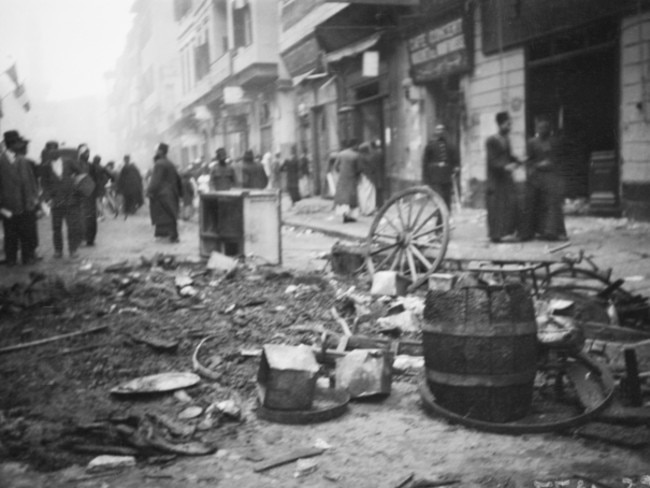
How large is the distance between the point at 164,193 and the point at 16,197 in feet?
10.6

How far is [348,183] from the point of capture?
1581cm

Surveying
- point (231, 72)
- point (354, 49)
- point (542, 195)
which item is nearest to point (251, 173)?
point (354, 49)

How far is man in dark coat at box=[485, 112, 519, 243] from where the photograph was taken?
10500 millimetres

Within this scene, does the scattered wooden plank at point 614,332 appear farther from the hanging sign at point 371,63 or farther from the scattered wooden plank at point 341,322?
the hanging sign at point 371,63

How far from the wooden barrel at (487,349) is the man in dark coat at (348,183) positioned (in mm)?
11811

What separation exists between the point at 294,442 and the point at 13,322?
3.86 meters

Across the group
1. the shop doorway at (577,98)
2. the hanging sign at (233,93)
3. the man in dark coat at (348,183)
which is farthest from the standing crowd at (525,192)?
the hanging sign at (233,93)

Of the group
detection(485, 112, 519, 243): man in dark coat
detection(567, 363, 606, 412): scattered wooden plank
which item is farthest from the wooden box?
detection(485, 112, 519, 243): man in dark coat

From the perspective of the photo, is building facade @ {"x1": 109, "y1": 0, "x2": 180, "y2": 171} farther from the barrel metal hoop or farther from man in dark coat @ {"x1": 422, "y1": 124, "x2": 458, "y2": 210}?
the barrel metal hoop

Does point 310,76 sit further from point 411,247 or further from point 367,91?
point 411,247

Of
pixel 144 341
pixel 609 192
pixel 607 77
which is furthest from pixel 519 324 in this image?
pixel 607 77

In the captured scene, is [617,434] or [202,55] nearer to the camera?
[617,434]

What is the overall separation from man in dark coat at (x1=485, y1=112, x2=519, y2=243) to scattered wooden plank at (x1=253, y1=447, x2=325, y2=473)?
769 cm

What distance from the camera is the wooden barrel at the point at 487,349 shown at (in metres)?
3.75
